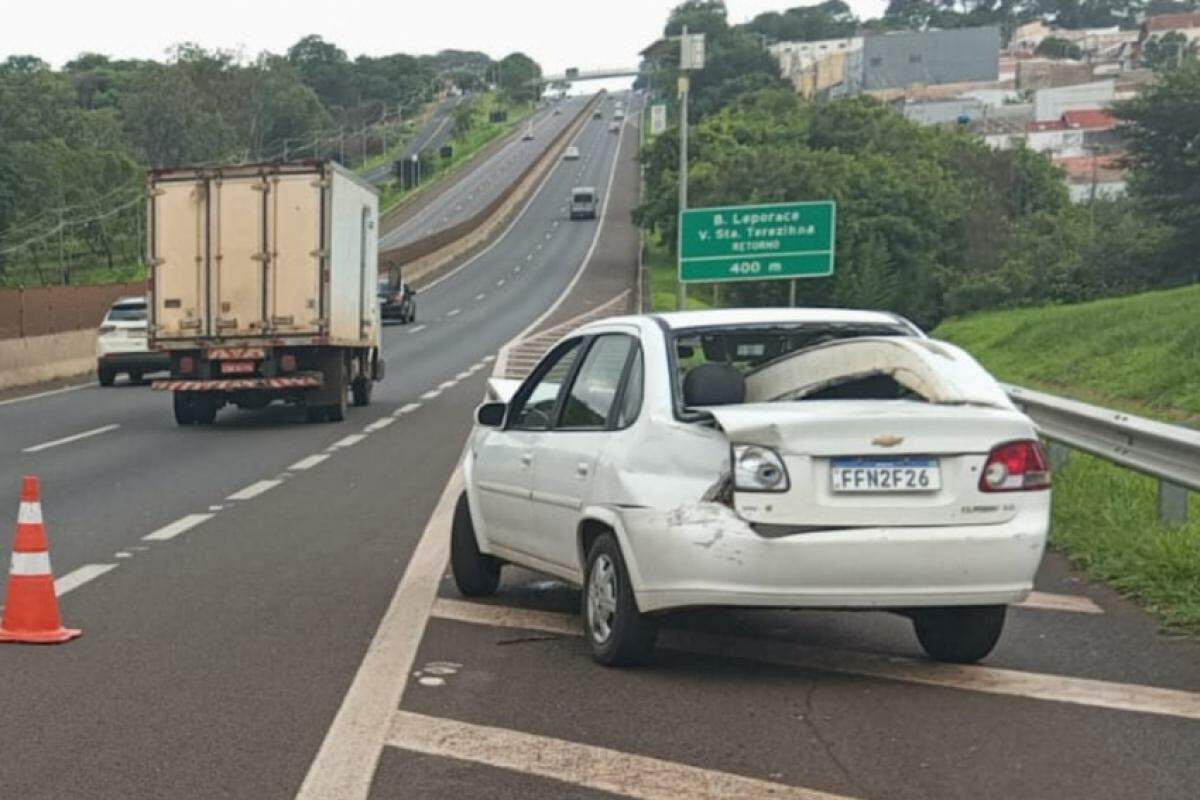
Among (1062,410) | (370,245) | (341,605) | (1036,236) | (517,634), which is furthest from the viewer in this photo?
(1036,236)

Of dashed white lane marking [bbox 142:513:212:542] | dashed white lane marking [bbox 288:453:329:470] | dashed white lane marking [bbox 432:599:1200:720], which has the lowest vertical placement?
dashed white lane marking [bbox 288:453:329:470]

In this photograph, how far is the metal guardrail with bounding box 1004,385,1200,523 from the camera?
917 centimetres

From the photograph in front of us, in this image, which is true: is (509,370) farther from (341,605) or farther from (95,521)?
(341,605)

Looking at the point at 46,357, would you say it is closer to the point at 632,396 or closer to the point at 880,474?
the point at 632,396

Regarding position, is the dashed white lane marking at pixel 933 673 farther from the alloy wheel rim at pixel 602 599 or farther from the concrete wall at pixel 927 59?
the concrete wall at pixel 927 59

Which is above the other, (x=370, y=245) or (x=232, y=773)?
(x=370, y=245)

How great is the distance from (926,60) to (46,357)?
547 ft

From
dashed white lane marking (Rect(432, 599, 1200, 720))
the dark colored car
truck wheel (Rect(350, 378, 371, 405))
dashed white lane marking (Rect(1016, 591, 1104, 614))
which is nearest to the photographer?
dashed white lane marking (Rect(432, 599, 1200, 720))

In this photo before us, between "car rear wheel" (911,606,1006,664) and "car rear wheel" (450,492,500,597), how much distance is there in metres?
2.48

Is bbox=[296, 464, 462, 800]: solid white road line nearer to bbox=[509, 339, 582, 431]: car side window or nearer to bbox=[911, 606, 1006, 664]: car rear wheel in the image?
bbox=[509, 339, 582, 431]: car side window

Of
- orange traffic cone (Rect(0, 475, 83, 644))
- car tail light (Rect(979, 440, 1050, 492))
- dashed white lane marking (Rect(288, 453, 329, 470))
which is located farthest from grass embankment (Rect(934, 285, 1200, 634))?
dashed white lane marking (Rect(288, 453, 329, 470))

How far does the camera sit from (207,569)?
9875 millimetres

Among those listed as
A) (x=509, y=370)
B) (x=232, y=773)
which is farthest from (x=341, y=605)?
(x=509, y=370)

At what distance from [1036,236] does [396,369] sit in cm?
3985
